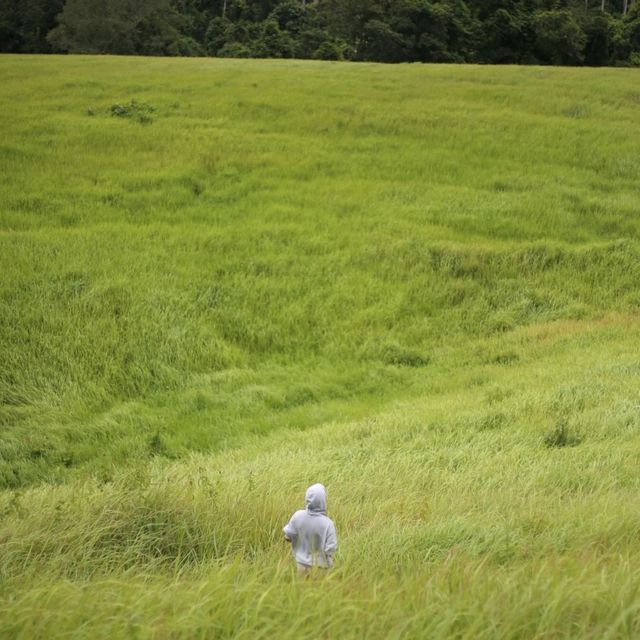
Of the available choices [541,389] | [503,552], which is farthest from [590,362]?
[503,552]

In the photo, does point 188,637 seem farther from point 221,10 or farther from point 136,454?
point 221,10

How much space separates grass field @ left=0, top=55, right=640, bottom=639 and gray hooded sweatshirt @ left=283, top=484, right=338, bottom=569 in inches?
6.1

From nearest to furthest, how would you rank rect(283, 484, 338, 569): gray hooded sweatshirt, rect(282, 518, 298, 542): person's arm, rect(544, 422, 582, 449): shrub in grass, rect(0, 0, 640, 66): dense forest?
rect(283, 484, 338, 569): gray hooded sweatshirt → rect(282, 518, 298, 542): person's arm → rect(544, 422, 582, 449): shrub in grass → rect(0, 0, 640, 66): dense forest

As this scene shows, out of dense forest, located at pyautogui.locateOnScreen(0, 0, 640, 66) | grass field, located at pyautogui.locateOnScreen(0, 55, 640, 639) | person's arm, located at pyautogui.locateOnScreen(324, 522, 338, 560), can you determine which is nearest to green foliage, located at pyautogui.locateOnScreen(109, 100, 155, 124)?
grass field, located at pyautogui.locateOnScreen(0, 55, 640, 639)

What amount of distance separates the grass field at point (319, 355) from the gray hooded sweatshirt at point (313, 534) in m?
0.16

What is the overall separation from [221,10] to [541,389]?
62066mm

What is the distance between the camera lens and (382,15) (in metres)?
51.8

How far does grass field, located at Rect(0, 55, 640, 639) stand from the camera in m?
3.32

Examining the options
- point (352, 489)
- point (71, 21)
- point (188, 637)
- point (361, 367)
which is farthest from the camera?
point (71, 21)

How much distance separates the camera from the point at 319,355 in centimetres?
1311

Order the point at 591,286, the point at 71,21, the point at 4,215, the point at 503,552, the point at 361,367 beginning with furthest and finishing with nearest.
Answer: the point at 71,21 < the point at 4,215 < the point at 591,286 < the point at 361,367 < the point at 503,552

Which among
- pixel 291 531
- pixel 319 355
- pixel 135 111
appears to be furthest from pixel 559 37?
pixel 291 531

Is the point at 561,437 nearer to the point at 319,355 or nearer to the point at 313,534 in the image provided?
the point at 313,534

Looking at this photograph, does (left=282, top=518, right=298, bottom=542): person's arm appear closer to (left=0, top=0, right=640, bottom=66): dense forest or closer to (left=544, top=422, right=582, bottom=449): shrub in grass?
(left=544, top=422, right=582, bottom=449): shrub in grass
